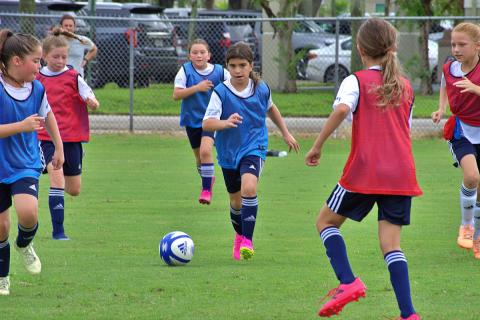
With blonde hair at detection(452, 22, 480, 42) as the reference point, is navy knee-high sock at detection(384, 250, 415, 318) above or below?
below

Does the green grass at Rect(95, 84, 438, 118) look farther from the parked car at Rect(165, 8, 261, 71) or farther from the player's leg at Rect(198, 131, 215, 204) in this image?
the player's leg at Rect(198, 131, 215, 204)

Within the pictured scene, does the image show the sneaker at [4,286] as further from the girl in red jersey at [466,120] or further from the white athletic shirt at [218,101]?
the girl in red jersey at [466,120]

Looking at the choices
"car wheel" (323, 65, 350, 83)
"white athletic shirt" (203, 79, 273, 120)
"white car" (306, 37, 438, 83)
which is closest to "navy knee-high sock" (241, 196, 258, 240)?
"white athletic shirt" (203, 79, 273, 120)

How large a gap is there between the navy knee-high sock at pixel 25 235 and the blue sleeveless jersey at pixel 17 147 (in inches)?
13.8

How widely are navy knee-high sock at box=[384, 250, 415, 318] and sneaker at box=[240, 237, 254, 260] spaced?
89.9 inches

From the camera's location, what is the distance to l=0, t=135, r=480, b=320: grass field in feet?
21.1

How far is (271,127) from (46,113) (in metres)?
12.8

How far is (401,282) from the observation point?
18.8ft

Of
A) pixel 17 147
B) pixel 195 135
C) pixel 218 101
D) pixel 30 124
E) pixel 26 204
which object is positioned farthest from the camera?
pixel 195 135

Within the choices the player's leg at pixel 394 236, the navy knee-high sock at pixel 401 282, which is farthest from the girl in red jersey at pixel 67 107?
the navy knee-high sock at pixel 401 282

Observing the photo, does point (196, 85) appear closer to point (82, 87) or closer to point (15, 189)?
point (82, 87)

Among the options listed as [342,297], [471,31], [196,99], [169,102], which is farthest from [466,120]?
[169,102]

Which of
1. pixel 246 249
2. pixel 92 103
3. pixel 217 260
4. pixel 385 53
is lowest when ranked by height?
pixel 217 260

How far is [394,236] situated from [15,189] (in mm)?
2443
